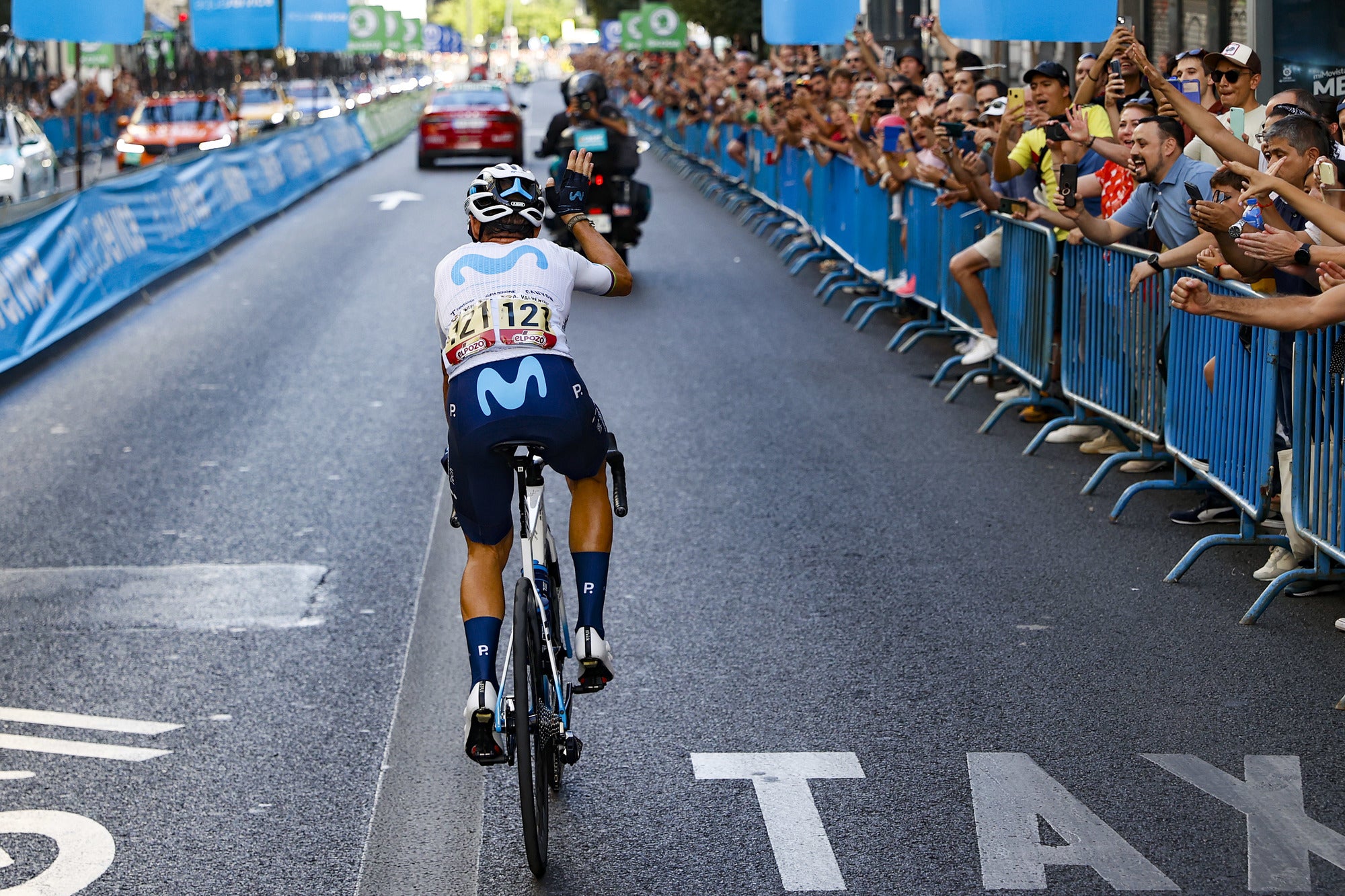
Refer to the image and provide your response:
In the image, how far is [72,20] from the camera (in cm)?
2005

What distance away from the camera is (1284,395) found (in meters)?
7.25

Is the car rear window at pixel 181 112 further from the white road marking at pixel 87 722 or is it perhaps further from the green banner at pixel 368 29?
the white road marking at pixel 87 722

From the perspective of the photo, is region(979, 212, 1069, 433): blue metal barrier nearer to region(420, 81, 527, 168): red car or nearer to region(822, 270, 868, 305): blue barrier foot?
region(822, 270, 868, 305): blue barrier foot

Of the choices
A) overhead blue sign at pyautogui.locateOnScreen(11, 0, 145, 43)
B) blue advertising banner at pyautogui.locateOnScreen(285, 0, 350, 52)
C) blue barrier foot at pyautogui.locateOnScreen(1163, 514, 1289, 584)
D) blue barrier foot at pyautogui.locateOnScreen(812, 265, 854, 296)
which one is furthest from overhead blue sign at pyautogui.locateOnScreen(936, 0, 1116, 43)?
blue advertising banner at pyautogui.locateOnScreen(285, 0, 350, 52)

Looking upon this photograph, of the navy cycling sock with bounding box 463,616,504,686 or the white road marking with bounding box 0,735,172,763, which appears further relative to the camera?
the white road marking with bounding box 0,735,172,763

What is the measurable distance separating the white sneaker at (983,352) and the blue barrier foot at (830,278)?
5.33 meters

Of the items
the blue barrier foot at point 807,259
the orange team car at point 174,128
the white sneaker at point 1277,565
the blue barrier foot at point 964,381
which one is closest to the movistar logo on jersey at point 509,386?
the white sneaker at point 1277,565

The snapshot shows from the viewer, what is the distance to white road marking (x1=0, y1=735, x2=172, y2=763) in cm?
583

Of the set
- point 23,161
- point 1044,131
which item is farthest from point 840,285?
point 23,161

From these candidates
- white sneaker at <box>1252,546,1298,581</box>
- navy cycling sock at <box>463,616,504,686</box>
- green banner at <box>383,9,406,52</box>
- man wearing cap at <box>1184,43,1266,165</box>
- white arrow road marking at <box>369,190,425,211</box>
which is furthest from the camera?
green banner at <box>383,9,406,52</box>

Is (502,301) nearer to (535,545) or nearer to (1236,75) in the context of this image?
(535,545)

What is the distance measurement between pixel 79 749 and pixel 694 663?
7.13 ft

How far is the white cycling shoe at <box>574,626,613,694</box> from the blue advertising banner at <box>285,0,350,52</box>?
119 feet

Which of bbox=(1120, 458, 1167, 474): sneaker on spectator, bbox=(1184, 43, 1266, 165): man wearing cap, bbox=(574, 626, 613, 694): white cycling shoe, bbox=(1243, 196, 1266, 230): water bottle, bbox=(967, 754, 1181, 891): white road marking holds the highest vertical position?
bbox=(1184, 43, 1266, 165): man wearing cap
